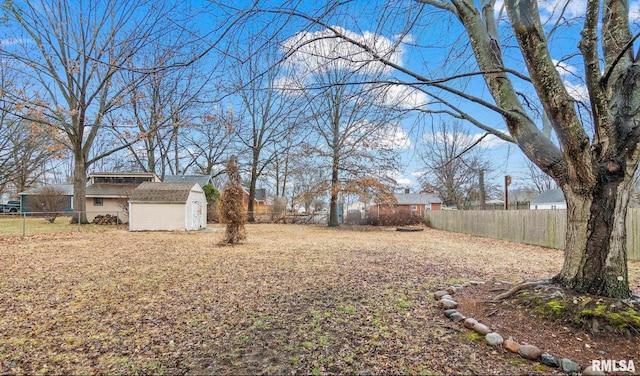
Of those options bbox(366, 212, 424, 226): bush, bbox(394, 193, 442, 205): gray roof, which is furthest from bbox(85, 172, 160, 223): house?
bbox(394, 193, 442, 205): gray roof

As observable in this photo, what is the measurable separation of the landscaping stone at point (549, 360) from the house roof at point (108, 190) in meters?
22.0

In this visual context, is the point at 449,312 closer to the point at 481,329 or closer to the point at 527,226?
the point at 481,329

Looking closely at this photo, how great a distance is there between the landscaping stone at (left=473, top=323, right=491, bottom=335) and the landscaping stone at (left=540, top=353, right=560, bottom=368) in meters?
0.47

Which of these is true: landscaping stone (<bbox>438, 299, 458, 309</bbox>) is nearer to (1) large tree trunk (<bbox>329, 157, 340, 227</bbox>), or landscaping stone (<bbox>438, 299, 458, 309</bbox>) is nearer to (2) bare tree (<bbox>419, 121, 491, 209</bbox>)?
(1) large tree trunk (<bbox>329, 157, 340, 227</bbox>)

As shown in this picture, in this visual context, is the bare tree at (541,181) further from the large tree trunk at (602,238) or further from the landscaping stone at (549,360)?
the landscaping stone at (549,360)

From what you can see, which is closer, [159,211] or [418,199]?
[159,211]

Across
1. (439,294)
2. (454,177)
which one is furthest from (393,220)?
(439,294)

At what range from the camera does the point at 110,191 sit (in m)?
20.8

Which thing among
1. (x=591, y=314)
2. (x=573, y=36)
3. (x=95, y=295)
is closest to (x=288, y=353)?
(x=591, y=314)

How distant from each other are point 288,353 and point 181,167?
1084 inches

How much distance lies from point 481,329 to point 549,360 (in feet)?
1.85

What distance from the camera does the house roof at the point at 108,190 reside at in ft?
66.4

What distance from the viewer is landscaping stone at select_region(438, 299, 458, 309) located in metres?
3.49

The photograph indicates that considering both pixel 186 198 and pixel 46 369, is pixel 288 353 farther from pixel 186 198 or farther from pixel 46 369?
pixel 186 198
